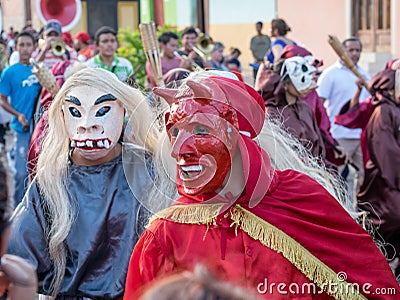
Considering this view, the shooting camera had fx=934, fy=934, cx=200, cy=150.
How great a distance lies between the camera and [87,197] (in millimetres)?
4512

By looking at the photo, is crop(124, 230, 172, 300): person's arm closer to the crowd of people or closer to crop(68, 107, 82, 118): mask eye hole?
the crowd of people

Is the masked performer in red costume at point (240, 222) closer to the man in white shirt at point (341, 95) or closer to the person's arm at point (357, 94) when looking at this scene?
the person's arm at point (357, 94)

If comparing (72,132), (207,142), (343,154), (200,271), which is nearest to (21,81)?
(343,154)

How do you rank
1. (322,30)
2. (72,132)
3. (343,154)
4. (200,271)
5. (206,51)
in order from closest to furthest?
(200,271) < (72,132) < (343,154) < (206,51) < (322,30)

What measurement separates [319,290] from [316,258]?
12 cm

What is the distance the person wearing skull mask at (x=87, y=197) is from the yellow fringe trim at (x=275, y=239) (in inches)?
31.1

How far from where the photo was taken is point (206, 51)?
593 inches

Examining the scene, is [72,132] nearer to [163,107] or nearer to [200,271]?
[163,107]

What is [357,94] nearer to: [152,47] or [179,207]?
[152,47]

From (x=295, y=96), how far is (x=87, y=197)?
3.07 meters

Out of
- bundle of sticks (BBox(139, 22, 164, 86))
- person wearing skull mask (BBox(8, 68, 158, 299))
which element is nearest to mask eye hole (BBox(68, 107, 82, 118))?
person wearing skull mask (BBox(8, 68, 158, 299))

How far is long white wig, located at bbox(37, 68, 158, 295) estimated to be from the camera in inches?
174

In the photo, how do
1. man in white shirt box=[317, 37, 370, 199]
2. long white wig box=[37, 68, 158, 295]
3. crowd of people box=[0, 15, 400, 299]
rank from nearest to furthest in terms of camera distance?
crowd of people box=[0, 15, 400, 299], long white wig box=[37, 68, 158, 295], man in white shirt box=[317, 37, 370, 199]

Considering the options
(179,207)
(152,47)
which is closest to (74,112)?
(179,207)
